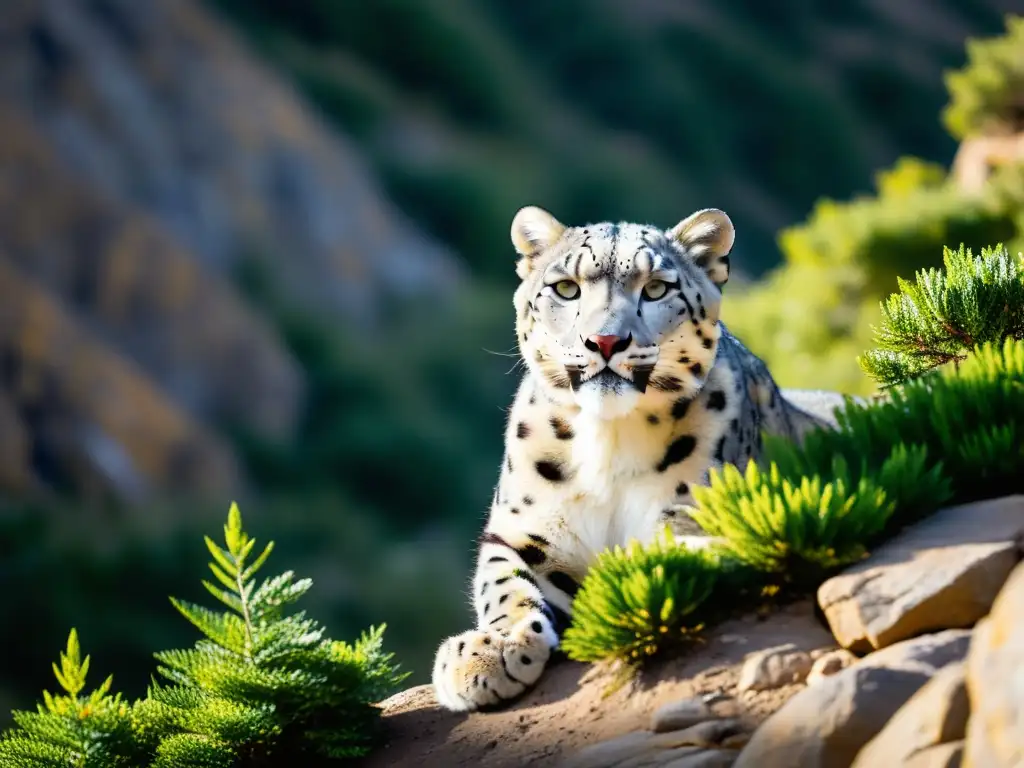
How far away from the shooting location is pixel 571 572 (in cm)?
602

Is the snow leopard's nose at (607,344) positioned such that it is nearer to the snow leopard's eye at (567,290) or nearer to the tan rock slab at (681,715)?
the snow leopard's eye at (567,290)

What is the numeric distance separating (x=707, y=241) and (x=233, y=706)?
280cm

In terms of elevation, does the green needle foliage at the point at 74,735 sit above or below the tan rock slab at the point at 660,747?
above

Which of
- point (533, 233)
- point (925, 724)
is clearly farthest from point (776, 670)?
point (533, 233)

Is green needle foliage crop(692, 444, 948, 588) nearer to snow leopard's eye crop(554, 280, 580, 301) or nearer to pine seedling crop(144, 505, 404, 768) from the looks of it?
snow leopard's eye crop(554, 280, 580, 301)

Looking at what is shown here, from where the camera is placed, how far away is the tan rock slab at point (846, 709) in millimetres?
3875

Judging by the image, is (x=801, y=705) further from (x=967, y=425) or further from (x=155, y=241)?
(x=155, y=241)

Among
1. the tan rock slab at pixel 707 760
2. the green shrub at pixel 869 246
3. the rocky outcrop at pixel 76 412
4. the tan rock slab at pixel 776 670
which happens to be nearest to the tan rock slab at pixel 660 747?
the tan rock slab at pixel 707 760

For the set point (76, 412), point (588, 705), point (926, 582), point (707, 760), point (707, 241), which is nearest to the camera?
point (707, 760)

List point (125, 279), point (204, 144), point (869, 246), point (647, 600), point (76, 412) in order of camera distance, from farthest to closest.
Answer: point (204, 144), point (125, 279), point (76, 412), point (869, 246), point (647, 600)

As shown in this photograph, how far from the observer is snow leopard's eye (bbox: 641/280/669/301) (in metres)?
5.86

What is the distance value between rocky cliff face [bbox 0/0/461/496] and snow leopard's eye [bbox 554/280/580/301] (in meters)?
16.2

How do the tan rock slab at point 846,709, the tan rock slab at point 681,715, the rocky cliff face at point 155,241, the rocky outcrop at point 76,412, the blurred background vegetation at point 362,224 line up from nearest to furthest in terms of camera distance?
the tan rock slab at point 846,709 < the tan rock slab at point 681,715 < the blurred background vegetation at point 362,224 < the rocky outcrop at point 76,412 < the rocky cliff face at point 155,241

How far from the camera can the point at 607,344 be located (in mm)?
5578
